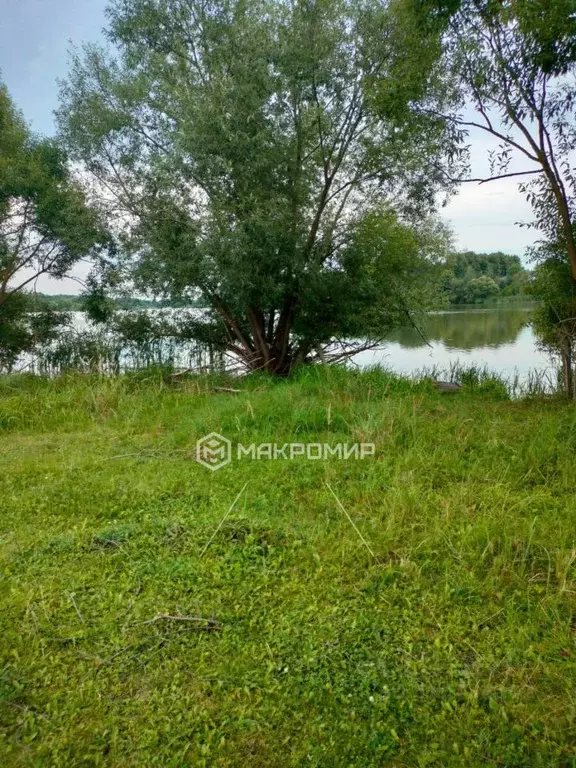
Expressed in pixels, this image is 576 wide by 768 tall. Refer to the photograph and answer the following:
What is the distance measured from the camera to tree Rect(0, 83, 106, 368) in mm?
7301

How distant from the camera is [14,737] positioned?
1.36 m

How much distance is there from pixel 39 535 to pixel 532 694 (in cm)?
227

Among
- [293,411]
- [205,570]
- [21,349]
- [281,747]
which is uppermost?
[21,349]

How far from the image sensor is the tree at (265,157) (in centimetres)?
579

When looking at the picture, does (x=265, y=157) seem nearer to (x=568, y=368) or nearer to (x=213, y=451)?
(x=213, y=451)

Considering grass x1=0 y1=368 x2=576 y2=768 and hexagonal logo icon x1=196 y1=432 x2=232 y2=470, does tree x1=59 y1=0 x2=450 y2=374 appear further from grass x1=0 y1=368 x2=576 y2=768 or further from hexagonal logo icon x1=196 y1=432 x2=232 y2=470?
grass x1=0 y1=368 x2=576 y2=768

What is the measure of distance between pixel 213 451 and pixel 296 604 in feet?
6.05

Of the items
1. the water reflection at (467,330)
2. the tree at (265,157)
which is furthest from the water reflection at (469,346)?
the tree at (265,157)

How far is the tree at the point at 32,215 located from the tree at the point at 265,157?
59 centimetres

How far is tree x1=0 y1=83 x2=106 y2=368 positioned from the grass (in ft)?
16.2

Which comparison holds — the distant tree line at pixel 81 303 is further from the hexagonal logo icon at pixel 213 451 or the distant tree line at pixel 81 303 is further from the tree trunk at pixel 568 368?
the tree trunk at pixel 568 368

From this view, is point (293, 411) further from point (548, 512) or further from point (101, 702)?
point (101, 702)

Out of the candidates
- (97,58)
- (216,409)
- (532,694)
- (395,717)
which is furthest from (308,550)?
(97,58)

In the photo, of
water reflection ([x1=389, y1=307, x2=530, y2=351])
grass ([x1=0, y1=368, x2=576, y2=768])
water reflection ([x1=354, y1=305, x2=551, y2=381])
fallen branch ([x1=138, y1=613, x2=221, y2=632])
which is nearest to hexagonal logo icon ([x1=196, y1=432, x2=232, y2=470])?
grass ([x1=0, y1=368, x2=576, y2=768])
